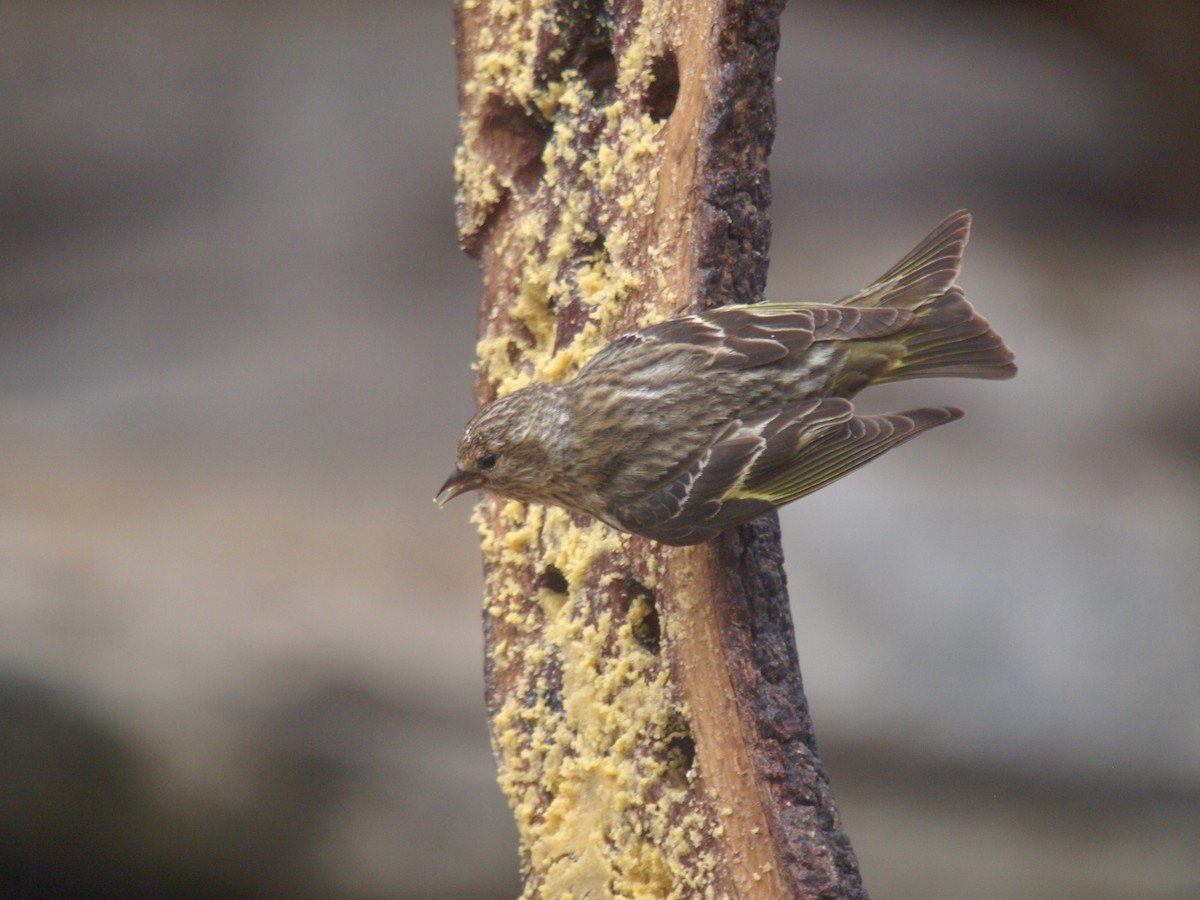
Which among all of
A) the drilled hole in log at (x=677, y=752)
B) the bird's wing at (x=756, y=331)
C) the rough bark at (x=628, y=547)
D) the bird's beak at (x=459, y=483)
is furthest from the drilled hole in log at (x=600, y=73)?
the drilled hole in log at (x=677, y=752)

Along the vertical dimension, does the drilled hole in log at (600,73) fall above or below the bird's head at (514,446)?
above

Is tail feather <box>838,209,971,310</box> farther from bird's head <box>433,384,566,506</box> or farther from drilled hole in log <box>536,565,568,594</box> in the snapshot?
drilled hole in log <box>536,565,568,594</box>

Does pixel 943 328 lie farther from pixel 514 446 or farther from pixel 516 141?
pixel 516 141

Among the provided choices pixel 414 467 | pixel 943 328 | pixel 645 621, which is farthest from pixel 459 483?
pixel 414 467

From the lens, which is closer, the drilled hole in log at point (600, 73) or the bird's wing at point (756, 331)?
the bird's wing at point (756, 331)

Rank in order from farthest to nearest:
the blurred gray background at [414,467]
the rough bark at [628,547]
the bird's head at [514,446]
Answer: the blurred gray background at [414,467] → the bird's head at [514,446] → the rough bark at [628,547]

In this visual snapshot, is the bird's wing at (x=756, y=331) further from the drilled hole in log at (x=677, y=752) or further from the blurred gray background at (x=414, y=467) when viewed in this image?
the blurred gray background at (x=414, y=467)
